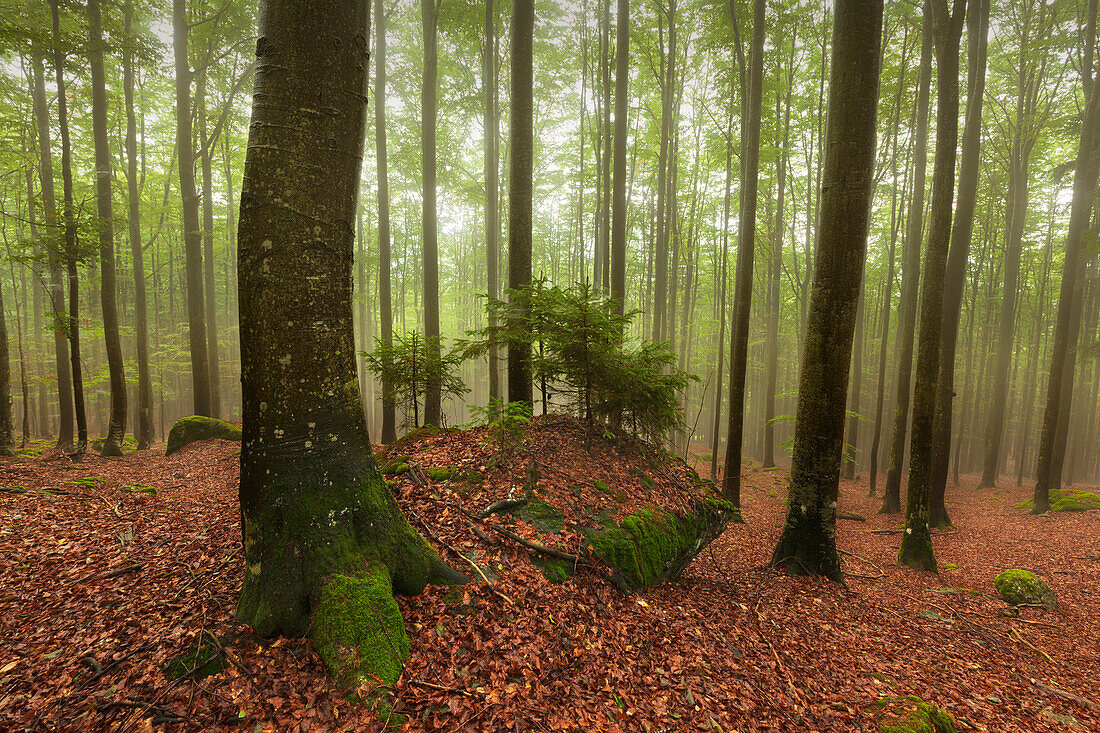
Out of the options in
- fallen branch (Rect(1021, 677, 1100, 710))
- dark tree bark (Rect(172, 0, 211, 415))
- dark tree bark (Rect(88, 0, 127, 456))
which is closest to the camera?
fallen branch (Rect(1021, 677, 1100, 710))

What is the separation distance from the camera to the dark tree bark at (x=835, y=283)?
5129 millimetres

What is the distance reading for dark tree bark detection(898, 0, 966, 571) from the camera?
7.00 metres

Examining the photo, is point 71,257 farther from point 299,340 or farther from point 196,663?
point 196,663

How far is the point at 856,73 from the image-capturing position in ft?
16.8

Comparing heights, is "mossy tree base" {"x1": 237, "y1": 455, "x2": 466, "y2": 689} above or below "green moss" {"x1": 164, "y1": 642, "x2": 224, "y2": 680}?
above

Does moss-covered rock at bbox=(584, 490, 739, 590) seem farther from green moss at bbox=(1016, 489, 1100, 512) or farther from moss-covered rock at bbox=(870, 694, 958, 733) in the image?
green moss at bbox=(1016, 489, 1100, 512)

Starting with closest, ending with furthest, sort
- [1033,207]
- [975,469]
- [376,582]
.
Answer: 1. [376,582]
2. [1033,207]
3. [975,469]

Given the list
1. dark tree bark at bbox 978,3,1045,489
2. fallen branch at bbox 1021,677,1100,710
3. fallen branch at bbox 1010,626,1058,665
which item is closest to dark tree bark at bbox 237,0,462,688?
fallen branch at bbox 1021,677,1100,710

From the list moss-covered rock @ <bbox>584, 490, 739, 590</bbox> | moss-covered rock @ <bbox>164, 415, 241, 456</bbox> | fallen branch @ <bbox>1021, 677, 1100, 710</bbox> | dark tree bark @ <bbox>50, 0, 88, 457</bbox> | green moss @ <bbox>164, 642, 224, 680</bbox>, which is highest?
dark tree bark @ <bbox>50, 0, 88, 457</bbox>

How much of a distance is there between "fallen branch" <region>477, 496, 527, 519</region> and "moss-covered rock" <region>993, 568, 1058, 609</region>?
23.5ft

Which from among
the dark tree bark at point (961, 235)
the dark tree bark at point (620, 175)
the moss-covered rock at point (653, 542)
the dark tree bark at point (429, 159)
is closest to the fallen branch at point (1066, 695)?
the moss-covered rock at point (653, 542)

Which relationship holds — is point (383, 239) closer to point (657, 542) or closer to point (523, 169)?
point (523, 169)

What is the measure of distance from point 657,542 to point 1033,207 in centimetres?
2730

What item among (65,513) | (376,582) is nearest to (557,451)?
(376,582)
